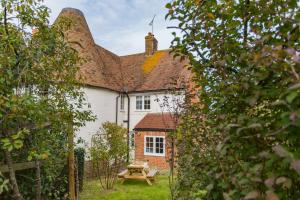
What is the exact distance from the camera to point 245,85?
5.14 feet

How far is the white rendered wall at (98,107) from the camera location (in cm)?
1778

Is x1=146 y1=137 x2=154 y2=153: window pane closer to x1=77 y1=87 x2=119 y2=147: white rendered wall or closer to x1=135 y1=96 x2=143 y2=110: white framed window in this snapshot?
x1=135 y1=96 x2=143 y2=110: white framed window

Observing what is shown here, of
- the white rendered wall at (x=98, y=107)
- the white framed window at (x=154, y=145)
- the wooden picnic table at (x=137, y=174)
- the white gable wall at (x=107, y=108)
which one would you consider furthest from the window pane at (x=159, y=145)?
the wooden picnic table at (x=137, y=174)

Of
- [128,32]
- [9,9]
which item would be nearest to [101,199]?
[9,9]

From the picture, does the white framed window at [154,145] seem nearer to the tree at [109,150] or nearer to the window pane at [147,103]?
the window pane at [147,103]

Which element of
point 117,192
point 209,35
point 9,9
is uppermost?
point 9,9

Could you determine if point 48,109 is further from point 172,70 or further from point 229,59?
point 172,70

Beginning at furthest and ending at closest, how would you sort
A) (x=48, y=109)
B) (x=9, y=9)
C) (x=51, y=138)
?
(x=51, y=138) → (x=48, y=109) → (x=9, y=9)

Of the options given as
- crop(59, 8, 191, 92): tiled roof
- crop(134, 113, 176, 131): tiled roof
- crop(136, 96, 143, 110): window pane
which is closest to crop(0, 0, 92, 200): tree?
crop(59, 8, 191, 92): tiled roof

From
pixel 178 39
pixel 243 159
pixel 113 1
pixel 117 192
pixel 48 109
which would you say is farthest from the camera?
pixel 113 1

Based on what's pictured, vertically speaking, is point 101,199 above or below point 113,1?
below

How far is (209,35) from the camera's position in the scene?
2.19 metres

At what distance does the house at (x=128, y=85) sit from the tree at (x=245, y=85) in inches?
589

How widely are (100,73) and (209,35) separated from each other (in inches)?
712
